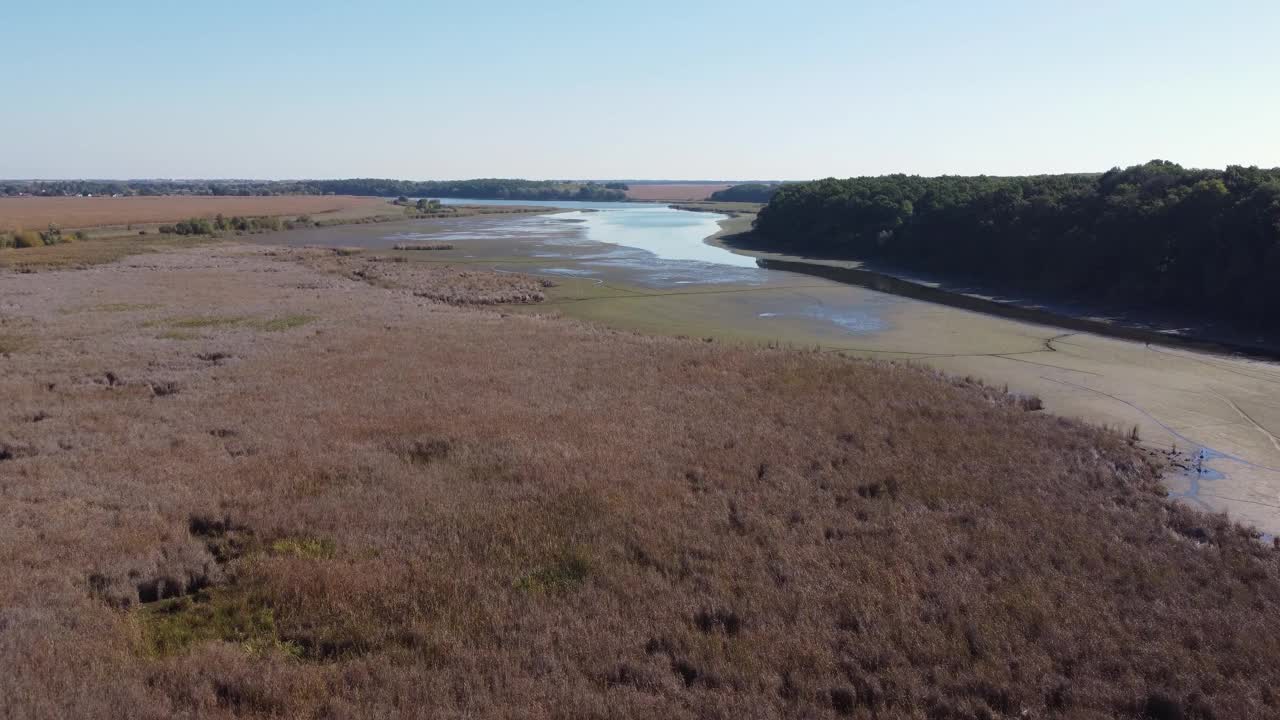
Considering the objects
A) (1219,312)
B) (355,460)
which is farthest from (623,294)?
(355,460)

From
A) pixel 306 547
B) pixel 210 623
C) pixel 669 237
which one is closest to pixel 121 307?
pixel 306 547

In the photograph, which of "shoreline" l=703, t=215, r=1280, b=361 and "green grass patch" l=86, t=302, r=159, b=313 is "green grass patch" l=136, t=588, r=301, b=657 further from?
"shoreline" l=703, t=215, r=1280, b=361

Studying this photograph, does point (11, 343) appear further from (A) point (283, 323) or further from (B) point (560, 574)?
(B) point (560, 574)

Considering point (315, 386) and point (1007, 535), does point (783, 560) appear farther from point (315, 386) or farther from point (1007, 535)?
point (315, 386)

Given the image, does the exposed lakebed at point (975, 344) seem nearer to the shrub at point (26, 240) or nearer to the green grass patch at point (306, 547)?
the green grass patch at point (306, 547)

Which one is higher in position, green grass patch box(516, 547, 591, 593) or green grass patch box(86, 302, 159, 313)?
green grass patch box(86, 302, 159, 313)

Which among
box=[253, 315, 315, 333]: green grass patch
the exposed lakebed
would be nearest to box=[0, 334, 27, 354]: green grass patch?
box=[253, 315, 315, 333]: green grass patch
